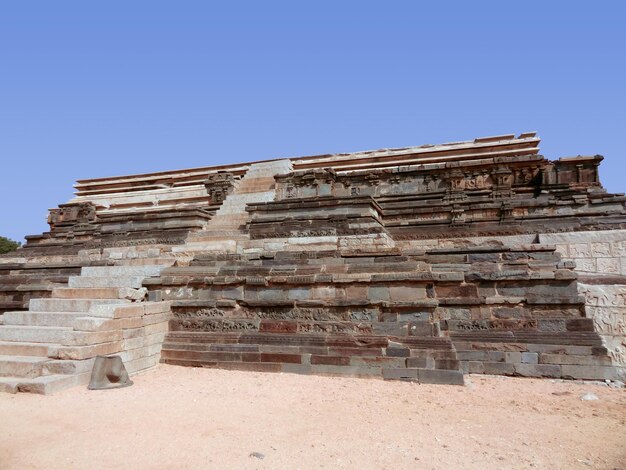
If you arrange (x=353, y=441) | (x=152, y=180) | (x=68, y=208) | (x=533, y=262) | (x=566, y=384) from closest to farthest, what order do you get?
(x=353, y=441), (x=566, y=384), (x=533, y=262), (x=68, y=208), (x=152, y=180)

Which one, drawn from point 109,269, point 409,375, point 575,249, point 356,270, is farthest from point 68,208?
point 575,249

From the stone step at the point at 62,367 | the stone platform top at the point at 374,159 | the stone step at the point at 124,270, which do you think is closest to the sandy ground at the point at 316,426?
the stone step at the point at 62,367

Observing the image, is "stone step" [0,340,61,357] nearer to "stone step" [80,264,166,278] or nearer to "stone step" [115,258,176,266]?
"stone step" [80,264,166,278]

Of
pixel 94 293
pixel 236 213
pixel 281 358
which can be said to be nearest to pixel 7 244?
A: pixel 236 213

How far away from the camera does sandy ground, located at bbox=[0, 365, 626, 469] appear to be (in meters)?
3.73

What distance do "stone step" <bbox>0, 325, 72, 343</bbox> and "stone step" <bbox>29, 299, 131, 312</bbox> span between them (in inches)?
26.3

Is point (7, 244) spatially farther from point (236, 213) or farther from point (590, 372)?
point (590, 372)

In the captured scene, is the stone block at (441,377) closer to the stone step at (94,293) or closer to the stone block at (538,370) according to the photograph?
the stone block at (538,370)

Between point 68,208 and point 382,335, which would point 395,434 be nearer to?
point 382,335

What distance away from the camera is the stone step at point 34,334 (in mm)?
6730

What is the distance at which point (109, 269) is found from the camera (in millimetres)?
9859

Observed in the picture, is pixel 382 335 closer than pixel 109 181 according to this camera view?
Yes

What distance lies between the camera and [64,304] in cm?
777

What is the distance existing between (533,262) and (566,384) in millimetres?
2276
